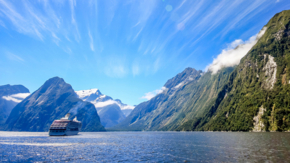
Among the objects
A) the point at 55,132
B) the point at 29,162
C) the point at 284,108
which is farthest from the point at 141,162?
the point at 284,108

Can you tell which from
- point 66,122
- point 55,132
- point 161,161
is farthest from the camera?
point 66,122

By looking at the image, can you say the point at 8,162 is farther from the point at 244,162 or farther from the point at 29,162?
the point at 244,162

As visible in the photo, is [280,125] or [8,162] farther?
[280,125]

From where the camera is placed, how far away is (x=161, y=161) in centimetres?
3775

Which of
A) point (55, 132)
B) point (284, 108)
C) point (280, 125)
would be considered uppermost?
point (284, 108)

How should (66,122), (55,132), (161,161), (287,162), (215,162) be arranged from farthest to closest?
1. (66,122)
2. (55,132)
3. (161,161)
4. (215,162)
5. (287,162)

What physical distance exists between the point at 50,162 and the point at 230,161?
141ft

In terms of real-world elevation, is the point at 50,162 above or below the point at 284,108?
below

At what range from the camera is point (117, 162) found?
3747 cm

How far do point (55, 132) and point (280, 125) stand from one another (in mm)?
260671

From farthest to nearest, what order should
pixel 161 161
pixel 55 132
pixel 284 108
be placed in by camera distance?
1. pixel 284 108
2. pixel 55 132
3. pixel 161 161

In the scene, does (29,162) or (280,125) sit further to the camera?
(280,125)

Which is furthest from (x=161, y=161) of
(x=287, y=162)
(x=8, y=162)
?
(x=8, y=162)

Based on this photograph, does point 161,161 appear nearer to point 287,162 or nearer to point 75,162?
point 75,162
